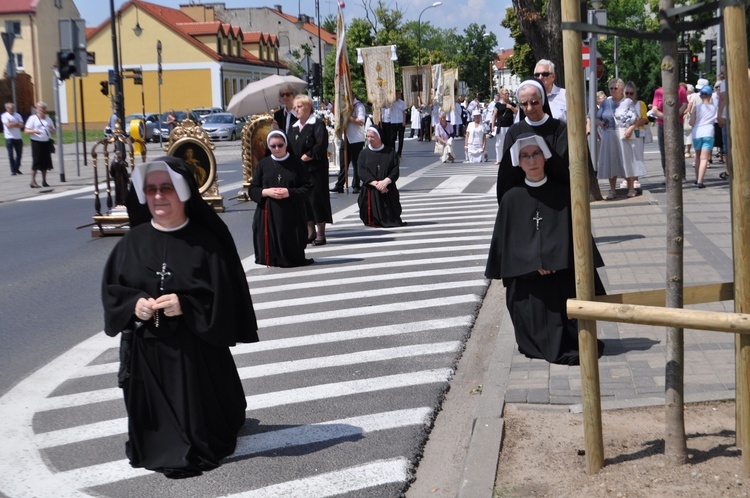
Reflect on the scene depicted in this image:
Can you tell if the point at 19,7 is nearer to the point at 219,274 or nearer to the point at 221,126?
the point at 221,126

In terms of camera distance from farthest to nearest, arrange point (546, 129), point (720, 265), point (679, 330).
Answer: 1. point (720, 265)
2. point (546, 129)
3. point (679, 330)

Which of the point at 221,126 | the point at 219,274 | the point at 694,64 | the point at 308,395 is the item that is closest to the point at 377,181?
the point at 308,395

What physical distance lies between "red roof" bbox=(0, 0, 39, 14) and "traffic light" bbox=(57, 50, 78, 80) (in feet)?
195

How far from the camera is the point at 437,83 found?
49781 millimetres

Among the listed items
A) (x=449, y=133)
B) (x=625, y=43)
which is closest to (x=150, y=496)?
(x=449, y=133)

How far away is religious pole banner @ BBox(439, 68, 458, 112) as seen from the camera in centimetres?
4719

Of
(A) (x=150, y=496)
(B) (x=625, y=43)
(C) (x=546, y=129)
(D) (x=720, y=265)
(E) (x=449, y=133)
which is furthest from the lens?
(B) (x=625, y=43)

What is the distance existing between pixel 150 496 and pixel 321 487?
2.70ft

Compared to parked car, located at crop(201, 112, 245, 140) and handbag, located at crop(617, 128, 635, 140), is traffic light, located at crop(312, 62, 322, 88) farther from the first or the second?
handbag, located at crop(617, 128, 635, 140)

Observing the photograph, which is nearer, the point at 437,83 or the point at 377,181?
the point at 377,181

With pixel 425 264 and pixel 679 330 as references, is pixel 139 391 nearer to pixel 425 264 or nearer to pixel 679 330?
pixel 679 330

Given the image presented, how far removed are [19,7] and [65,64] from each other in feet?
198

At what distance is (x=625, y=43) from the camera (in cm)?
5816

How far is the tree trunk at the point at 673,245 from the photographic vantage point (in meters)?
4.79
